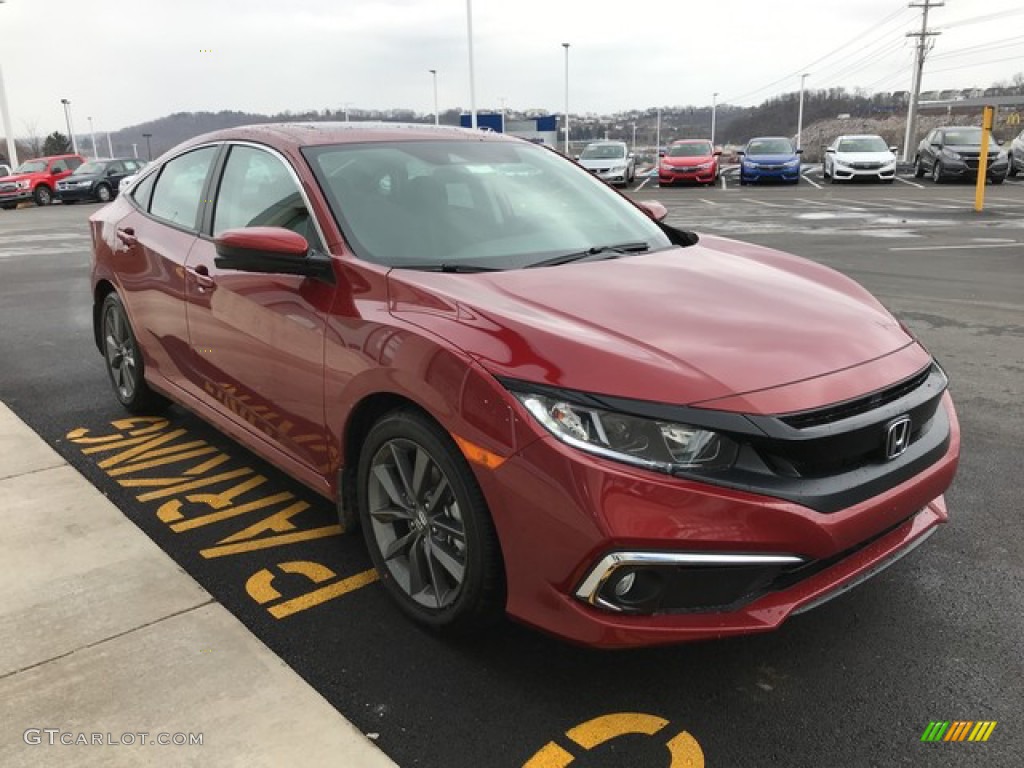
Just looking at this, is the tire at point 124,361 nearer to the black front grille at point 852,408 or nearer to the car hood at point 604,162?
the black front grille at point 852,408

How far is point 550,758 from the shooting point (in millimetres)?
2154

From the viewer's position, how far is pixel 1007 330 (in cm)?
675

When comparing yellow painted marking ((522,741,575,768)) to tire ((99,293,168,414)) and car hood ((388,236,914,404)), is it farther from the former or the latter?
tire ((99,293,168,414))

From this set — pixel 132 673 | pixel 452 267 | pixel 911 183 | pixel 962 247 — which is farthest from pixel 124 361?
pixel 911 183

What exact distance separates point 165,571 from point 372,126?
2.14 meters

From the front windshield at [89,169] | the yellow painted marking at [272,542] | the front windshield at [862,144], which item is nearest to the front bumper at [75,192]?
the front windshield at [89,169]

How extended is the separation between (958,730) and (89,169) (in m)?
33.6

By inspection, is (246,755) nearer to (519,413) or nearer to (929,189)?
(519,413)

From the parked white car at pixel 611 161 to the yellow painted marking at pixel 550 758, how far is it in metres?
25.5

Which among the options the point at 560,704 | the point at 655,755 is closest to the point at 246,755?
the point at 560,704

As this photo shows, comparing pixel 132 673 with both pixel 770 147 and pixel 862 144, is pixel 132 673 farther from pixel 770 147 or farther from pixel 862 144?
pixel 862 144

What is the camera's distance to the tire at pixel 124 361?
468 cm

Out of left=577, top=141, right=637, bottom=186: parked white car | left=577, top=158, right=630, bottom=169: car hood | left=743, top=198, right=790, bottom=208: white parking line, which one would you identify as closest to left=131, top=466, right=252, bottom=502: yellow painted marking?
left=743, top=198, right=790, bottom=208: white parking line

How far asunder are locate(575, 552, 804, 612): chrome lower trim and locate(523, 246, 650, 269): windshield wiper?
125 centimetres
